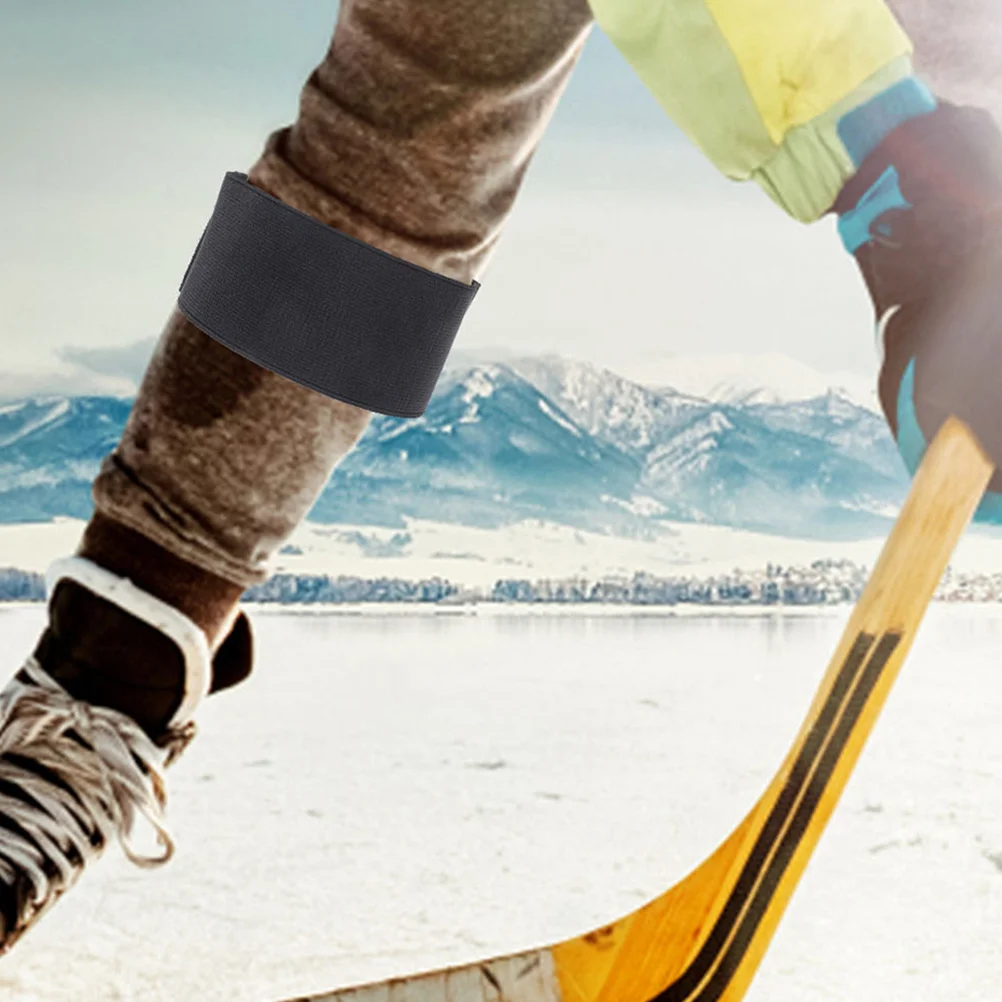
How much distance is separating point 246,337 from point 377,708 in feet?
4.92

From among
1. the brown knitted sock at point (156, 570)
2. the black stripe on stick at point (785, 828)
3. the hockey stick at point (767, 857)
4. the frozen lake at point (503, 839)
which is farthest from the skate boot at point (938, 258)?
the brown knitted sock at point (156, 570)

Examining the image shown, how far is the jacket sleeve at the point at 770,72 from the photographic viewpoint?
21.9 inches

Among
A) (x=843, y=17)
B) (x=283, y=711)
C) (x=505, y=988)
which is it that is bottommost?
(x=283, y=711)

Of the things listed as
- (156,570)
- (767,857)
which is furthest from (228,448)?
(767,857)

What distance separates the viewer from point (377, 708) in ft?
7.36

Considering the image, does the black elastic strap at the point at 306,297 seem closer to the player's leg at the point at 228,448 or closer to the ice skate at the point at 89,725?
the player's leg at the point at 228,448

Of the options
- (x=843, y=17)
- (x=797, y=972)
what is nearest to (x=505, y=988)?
(x=797, y=972)

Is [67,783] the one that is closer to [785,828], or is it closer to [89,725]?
[89,725]

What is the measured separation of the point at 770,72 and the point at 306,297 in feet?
1.29

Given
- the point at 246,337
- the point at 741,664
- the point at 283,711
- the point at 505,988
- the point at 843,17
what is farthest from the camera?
the point at 741,664

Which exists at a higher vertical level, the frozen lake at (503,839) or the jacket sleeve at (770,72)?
the jacket sleeve at (770,72)

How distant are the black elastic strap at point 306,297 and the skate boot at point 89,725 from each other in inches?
9.6

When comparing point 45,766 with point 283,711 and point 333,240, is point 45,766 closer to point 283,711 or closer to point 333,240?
point 333,240

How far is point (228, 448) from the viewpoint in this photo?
0.92 metres
